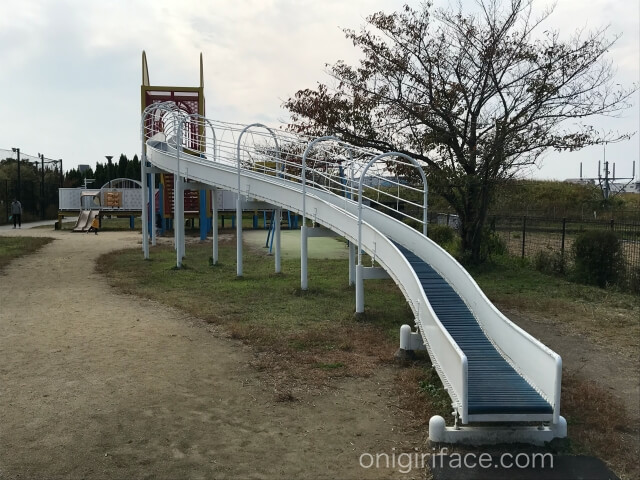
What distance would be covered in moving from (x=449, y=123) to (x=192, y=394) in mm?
10743

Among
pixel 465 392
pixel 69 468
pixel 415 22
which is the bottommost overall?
pixel 69 468

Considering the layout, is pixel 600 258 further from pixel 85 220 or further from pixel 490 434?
pixel 85 220

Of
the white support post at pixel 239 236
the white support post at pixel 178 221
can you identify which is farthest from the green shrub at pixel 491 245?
the white support post at pixel 178 221

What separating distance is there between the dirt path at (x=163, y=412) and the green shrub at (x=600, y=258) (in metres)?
7.90

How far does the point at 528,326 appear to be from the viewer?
8477 mm

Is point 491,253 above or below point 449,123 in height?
below

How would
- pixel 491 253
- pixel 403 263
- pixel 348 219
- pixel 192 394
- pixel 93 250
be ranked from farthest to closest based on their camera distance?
pixel 93 250 < pixel 491 253 < pixel 348 219 < pixel 403 263 < pixel 192 394

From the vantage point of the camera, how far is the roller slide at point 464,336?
4.34 meters

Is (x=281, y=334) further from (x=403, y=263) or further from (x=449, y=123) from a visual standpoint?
(x=449, y=123)

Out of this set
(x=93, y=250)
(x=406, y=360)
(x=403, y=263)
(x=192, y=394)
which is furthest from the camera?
(x=93, y=250)

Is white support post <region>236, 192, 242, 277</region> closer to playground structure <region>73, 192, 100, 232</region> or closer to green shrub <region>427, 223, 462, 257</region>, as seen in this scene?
green shrub <region>427, 223, 462, 257</region>

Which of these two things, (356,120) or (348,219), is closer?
(348,219)

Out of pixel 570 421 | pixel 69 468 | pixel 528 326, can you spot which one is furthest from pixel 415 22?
pixel 69 468

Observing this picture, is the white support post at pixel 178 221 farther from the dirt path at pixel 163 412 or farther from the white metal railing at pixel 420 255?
the dirt path at pixel 163 412
